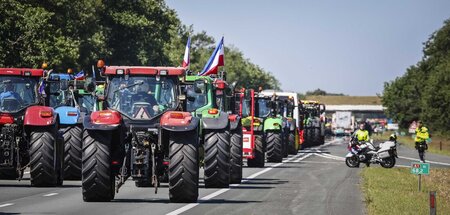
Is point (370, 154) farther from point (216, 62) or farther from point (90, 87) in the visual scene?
point (90, 87)

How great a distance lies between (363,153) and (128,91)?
2427cm

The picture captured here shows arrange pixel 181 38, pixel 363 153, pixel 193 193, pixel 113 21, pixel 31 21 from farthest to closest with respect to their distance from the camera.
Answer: pixel 181 38, pixel 113 21, pixel 31 21, pixel 363 153, pixel 193 193

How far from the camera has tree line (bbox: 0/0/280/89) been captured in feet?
161

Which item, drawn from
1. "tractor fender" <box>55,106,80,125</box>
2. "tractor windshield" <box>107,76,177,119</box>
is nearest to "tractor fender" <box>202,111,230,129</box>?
"tractor windshield" <box>107,76,177,119</box>

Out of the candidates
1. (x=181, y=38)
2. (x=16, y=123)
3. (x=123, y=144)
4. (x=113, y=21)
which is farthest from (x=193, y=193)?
(x=181, y=38)

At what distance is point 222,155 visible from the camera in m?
22.7

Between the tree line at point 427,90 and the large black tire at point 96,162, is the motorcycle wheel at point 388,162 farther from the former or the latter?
the tree line at point 427,90

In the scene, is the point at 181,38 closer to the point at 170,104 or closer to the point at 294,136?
the point at 294,136

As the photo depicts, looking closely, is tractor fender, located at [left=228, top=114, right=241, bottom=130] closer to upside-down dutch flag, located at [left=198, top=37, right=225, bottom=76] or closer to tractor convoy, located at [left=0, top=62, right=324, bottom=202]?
tractor convoy, located at [left=0, top=62, right=324, bottom=202]

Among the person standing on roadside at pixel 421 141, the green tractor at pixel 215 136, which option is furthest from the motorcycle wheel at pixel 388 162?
the green tractor at pixel 215 136

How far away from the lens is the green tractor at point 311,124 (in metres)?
68.6

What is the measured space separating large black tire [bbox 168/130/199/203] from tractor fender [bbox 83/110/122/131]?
1.01m

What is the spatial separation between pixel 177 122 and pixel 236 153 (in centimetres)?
723

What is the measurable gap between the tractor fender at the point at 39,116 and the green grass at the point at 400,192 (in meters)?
7.02
